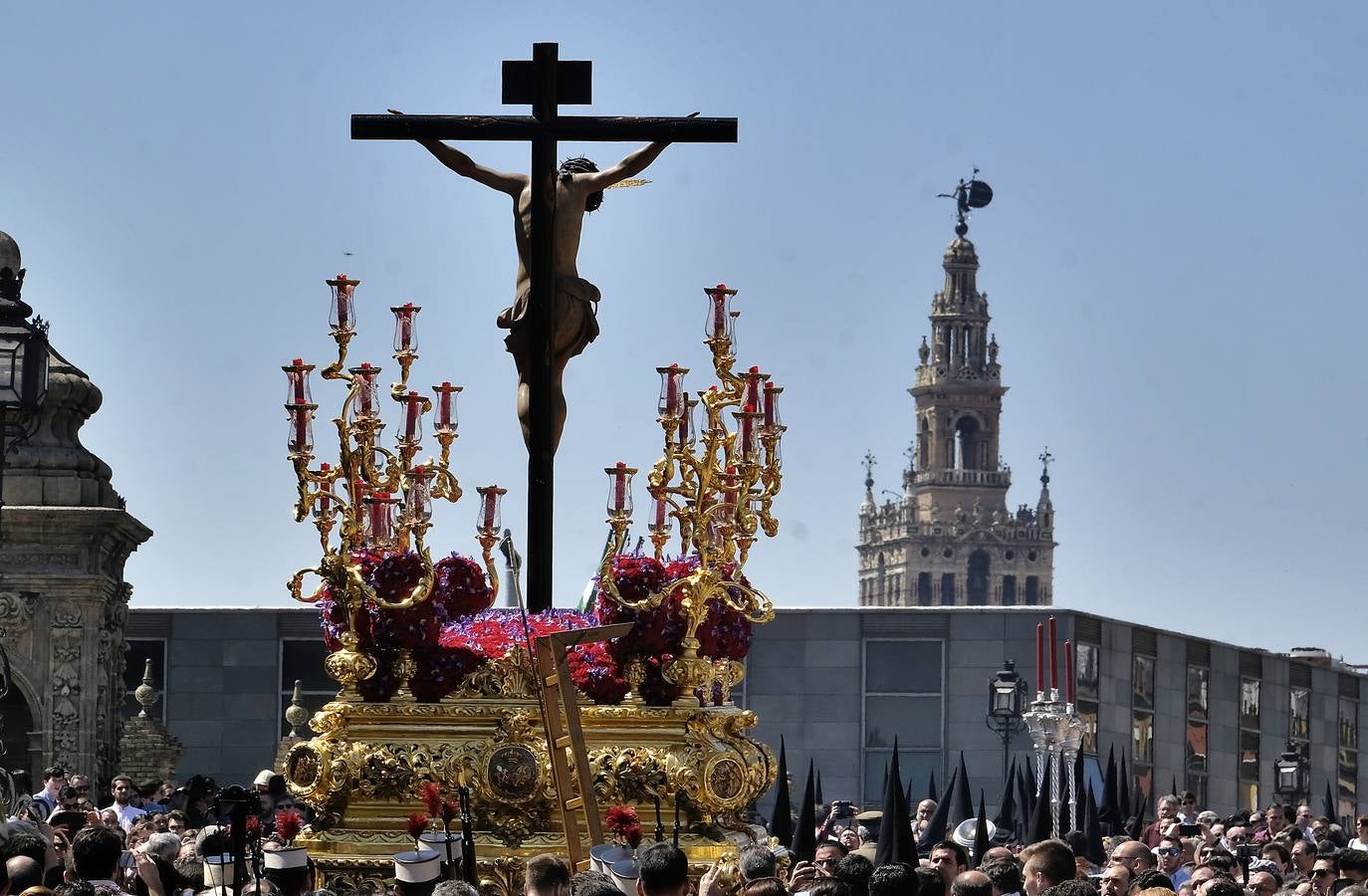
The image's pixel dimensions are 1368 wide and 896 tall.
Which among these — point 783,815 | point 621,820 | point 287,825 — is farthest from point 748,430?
point 287,825

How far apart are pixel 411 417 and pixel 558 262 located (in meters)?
1.30

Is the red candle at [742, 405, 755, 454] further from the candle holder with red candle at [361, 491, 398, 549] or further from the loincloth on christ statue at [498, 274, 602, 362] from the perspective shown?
the candle holder with red candle at [361, 491, 398, 549]

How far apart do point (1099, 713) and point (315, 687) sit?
14185 millimetres

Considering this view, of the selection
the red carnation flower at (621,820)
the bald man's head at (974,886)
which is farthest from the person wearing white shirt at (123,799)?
the bald man's head at (974,886)

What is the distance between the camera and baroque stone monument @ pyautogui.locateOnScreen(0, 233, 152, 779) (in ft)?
96.1

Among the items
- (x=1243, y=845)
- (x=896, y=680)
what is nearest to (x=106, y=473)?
(x=1243, y=845)

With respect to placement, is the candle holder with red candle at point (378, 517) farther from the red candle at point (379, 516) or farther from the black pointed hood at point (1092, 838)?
the black pointed hood at point (1092, 838)

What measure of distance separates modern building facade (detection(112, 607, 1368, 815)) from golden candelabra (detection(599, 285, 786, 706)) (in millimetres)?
27367

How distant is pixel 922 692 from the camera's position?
167 feet

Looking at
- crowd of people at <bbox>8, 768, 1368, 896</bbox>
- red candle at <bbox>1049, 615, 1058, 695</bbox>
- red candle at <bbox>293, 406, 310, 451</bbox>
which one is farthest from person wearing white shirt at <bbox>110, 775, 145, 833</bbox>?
red candle at <bbox>1049, 615, 1058, 695</bbox>

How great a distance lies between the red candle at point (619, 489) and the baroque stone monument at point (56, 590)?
11.7m

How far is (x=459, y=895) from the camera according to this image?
35.4 feet

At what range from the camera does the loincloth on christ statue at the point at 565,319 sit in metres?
18.3

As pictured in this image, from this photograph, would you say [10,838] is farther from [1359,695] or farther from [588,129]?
[1359,695]
